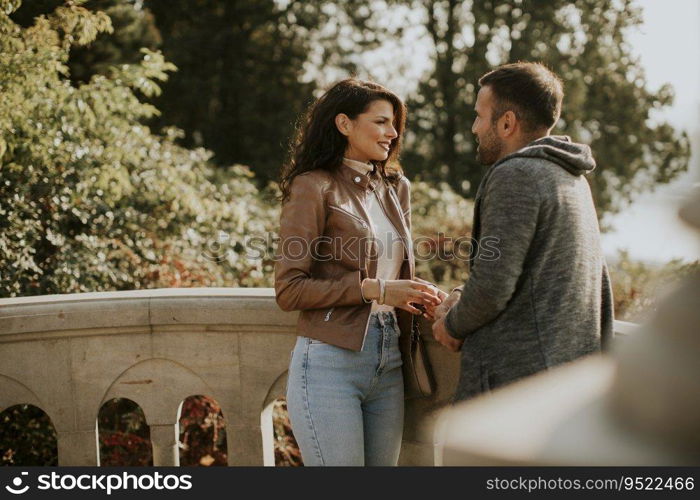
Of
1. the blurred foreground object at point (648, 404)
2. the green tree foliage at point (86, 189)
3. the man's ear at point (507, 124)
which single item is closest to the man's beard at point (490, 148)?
the man's ear at point (507, 124)

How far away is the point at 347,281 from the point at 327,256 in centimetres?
15

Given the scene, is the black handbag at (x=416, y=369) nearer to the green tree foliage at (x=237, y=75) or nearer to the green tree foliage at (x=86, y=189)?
the green tree foliage at (x=86, y=189)

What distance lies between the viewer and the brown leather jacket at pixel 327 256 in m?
2.72

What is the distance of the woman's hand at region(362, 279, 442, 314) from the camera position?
2.75 meters

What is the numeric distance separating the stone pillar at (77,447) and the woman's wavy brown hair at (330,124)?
1.61 m

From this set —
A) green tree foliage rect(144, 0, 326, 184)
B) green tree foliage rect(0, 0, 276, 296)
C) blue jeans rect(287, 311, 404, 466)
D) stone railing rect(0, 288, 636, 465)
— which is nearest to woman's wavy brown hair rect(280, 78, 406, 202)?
blue jeans rect(287, 311, 404, 466)

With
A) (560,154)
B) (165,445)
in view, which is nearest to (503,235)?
(560,154)

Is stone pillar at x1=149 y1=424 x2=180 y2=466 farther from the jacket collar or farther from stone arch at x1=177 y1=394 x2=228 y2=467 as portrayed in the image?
stone arch at x1=177 y1=394 x2=228 y2=467

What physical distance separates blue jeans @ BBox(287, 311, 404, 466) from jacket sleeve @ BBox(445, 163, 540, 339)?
62cm

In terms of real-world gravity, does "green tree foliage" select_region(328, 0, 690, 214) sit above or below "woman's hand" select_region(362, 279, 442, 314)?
above

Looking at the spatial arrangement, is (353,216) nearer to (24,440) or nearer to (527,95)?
(527,95)

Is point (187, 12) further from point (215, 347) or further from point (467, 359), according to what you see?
point (467, 359)

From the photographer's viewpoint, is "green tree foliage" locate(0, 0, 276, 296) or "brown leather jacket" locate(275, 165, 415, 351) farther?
"green tree foliage" locate(0, 0, 276, 296)

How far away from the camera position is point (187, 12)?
61.8ft
